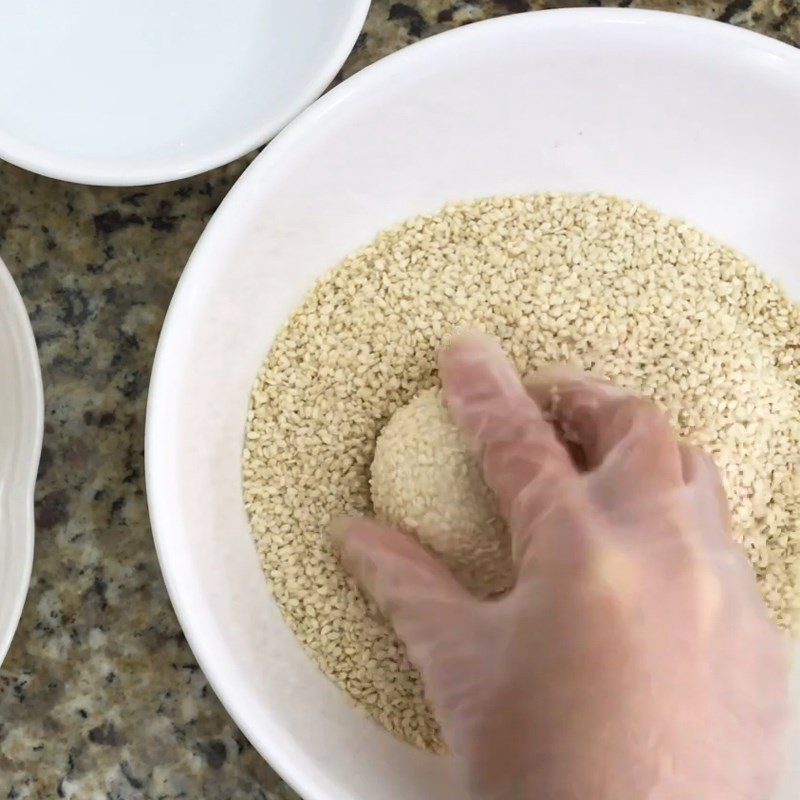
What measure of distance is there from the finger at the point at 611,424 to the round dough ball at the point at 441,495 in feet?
0.30

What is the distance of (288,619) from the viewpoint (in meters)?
0.91

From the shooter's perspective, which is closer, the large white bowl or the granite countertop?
the large white bowl

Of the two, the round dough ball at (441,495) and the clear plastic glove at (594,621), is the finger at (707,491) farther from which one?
the round dough ball at (441,495)

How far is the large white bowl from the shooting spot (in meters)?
0.79

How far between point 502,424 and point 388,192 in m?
0.25

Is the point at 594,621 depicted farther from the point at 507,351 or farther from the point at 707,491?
the point at 507,351

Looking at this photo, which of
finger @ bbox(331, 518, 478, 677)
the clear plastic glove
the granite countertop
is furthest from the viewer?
the granite countertop

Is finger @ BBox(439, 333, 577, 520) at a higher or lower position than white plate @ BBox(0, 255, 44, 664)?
higher

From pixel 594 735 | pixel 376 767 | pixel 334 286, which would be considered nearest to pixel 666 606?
pixel 594 735

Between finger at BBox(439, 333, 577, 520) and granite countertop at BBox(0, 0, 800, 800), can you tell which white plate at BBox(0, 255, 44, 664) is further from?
finger at BBox(439, 333, 577, 520)

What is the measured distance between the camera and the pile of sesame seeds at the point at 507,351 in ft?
2.98

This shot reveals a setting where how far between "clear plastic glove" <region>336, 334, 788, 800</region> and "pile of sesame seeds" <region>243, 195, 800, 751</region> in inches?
2.8

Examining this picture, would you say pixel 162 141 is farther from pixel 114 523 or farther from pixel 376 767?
pixel 376 767

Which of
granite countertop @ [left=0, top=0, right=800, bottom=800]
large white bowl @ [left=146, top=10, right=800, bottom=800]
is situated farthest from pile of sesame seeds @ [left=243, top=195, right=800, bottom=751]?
granite countertop @ [left=0, top=0, right=800, bottom=800]
